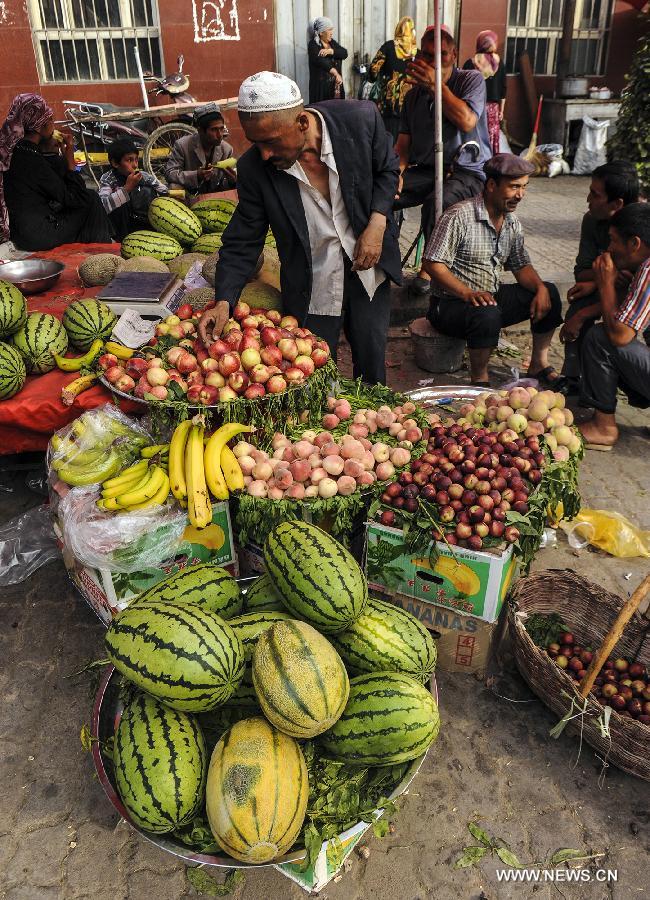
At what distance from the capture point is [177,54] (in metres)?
10.4

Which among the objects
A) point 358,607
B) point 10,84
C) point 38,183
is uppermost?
point 10,84

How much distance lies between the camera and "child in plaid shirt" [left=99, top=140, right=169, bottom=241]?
242 inches

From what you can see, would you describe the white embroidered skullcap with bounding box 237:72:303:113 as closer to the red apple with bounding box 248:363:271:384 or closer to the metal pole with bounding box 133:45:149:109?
the red apple with bounding box 248:363:271:384

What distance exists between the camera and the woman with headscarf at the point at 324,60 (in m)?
10.1

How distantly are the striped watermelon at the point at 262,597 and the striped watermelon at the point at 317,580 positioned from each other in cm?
6

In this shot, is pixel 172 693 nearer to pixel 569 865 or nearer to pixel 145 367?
pixel 569 865

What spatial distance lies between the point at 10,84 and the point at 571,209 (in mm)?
9141

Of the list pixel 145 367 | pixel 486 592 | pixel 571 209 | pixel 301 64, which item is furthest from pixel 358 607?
pixel 301 64

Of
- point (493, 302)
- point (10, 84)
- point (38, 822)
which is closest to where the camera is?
point (38, 822)

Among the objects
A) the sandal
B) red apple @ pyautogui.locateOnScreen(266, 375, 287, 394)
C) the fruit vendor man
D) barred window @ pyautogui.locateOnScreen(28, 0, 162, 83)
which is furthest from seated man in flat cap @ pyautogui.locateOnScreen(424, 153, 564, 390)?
barred window @ pyautogui.locateOnScreen(28, 0, 162, 83)

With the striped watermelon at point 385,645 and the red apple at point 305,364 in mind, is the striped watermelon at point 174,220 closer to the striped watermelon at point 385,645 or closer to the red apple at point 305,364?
the red apple at point 305,364

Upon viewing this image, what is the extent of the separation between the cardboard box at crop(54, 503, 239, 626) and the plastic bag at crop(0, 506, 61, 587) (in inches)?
18.1

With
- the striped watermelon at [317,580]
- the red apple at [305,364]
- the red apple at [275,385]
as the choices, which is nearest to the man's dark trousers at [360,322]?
the red apple at [305,364]

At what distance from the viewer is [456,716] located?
109 inches
